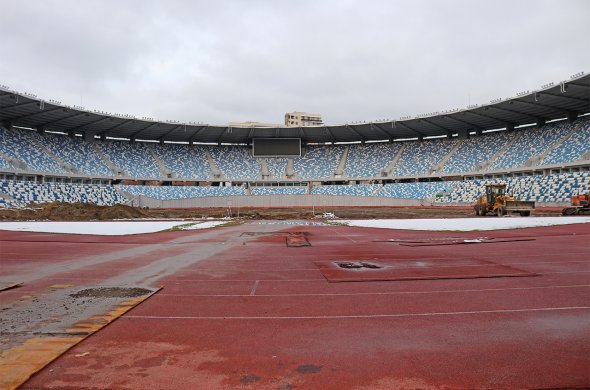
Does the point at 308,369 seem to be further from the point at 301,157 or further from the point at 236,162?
the point at 301,157

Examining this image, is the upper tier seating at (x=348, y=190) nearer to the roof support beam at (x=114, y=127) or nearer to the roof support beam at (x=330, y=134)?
the roof support beam at (x=330, y=134)

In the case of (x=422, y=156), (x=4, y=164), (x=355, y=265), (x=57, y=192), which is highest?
(x=422, y=156)

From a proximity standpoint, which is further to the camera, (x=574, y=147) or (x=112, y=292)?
(x=574, y=147)

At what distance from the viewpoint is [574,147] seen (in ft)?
156

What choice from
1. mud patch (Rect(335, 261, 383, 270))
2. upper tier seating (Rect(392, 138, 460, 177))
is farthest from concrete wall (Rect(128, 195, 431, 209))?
mud patch (Rect(335, 261, 383, 270))

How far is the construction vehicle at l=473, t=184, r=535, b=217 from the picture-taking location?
32.9m

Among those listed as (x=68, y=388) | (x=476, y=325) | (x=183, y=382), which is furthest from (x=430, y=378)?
(x=68, y=388)

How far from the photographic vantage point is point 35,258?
11.1 metres

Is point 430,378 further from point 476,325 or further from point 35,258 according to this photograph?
point 35,258

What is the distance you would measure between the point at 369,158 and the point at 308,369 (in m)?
67.1

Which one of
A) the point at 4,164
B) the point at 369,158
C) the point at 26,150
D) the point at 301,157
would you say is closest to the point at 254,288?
the point at 4,164

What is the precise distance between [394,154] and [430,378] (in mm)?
67669

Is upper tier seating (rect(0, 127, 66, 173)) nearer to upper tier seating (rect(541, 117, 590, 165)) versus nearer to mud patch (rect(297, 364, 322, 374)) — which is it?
mud patch (rect(297, 364, 322, 374))

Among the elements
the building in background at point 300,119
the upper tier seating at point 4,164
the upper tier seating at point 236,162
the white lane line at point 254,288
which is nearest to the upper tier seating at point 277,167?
the upper tier seating at point 236,162
